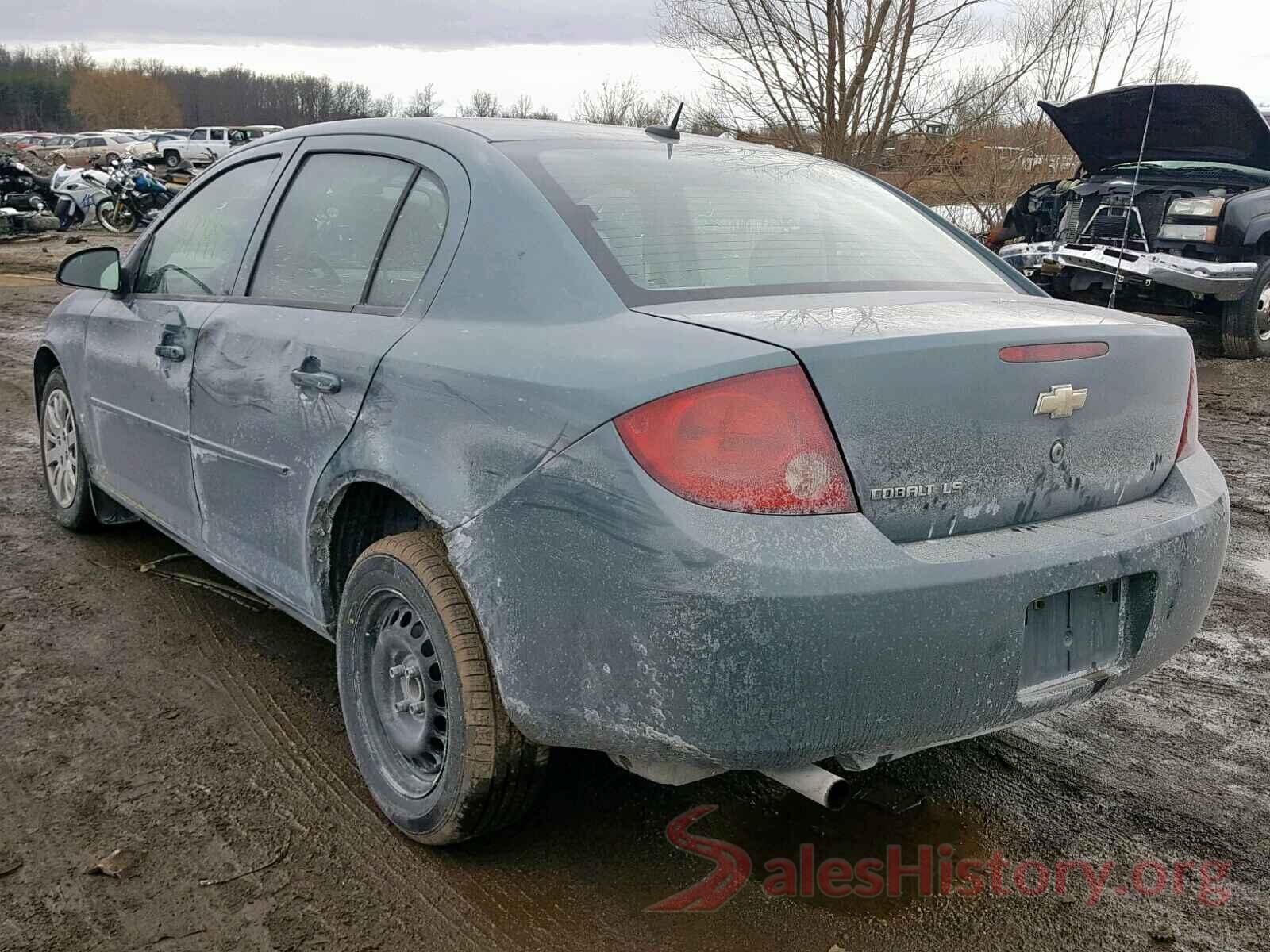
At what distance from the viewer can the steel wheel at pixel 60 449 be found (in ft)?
15.2

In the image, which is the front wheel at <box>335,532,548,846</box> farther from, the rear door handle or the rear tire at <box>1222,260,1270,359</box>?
the rear tire at <box>1222,260,1270,359</box>

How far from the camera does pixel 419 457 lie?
2404mm

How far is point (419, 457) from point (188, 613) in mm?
1986

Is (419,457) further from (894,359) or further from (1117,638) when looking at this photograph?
(1117,638)

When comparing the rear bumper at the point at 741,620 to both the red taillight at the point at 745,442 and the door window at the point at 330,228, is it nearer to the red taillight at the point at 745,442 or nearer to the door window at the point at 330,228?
the red taillight at the point at 745,442

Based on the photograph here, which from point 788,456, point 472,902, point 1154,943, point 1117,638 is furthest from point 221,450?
point 1154,943

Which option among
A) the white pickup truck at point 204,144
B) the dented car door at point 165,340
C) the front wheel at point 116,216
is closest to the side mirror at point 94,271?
the dented car door at point 165,340

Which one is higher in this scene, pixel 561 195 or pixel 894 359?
pixel 561 195

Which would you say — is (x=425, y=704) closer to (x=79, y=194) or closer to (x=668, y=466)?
(x=668, y=466)

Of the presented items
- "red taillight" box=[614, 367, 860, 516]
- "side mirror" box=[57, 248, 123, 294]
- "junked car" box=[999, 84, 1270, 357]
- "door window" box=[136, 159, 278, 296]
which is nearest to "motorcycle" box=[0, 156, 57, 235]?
"junked car" box=[999, 84, 1270, 357]

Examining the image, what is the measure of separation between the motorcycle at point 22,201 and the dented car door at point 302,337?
72.7 feet

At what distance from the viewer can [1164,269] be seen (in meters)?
9.41

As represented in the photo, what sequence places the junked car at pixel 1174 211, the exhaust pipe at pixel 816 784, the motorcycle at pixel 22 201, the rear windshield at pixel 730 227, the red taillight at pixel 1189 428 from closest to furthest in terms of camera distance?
the exhaust pipe at pixel 816 784 < the rear windshield at pixel 730 227 < the red taillight at pixel 1189 428 < the junked car at pixel 1174 211 < the motorcycle at pixel 22 201

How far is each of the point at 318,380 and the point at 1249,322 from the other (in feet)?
30.4
